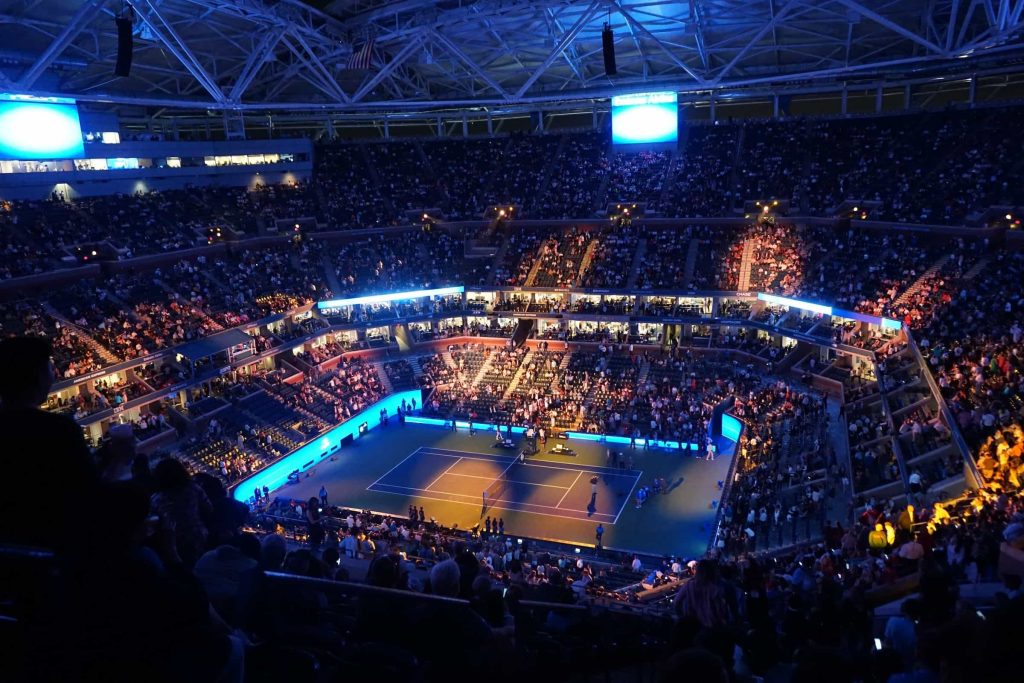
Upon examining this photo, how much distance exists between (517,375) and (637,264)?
11145 millimetres

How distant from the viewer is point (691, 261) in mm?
44625

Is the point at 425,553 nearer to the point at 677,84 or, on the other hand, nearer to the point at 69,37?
the point at 69,37

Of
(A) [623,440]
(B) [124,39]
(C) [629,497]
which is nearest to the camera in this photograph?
(B) [124,39]

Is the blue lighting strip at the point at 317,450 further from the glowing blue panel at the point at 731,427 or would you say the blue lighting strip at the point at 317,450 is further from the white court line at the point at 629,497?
the glowing blue panel at the point at 731,427

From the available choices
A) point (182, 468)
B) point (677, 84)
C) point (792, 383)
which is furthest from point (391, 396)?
point (182, 468)

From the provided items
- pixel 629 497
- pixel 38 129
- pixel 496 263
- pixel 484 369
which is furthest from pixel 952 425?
pixel 38 129

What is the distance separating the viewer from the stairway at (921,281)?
33.4 m

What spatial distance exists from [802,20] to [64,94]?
3718cm

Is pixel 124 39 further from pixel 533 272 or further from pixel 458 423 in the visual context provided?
pixel 533 272

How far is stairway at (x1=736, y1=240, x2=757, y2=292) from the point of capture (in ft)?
137

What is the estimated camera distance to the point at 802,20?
37.8 m

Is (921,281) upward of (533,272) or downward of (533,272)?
downward

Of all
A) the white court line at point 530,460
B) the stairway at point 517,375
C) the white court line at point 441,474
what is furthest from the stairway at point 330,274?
the white court line at point 441,474

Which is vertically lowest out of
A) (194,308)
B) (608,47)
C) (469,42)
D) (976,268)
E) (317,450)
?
(317,450)
